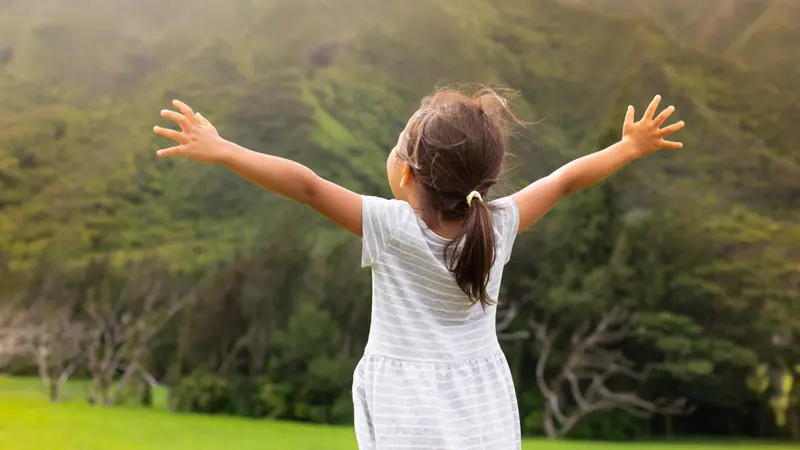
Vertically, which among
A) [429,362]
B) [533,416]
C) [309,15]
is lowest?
[533,416]

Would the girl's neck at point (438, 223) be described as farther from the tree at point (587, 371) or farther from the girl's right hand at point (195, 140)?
the tree at point (587, 371)

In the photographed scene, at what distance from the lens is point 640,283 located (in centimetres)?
459

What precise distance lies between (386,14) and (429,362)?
3.89 metres

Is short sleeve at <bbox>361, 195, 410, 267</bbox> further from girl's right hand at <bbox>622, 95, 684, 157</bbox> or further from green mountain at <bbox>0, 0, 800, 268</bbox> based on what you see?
green mountain at <bbox>0, 0, 800, 268</bbox>

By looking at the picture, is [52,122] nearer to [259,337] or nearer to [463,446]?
[259,337]

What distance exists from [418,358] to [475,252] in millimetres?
155

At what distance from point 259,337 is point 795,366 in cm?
298

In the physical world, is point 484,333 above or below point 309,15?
below

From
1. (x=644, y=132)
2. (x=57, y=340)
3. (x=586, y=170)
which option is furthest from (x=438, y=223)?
(x=57, y=340)

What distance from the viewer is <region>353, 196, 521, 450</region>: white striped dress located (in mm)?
1036

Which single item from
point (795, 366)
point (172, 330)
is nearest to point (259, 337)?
point (172, 330)

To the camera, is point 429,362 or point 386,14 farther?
point 386,14

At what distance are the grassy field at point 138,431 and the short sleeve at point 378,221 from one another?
299 centimetres

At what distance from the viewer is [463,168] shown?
1065mm
